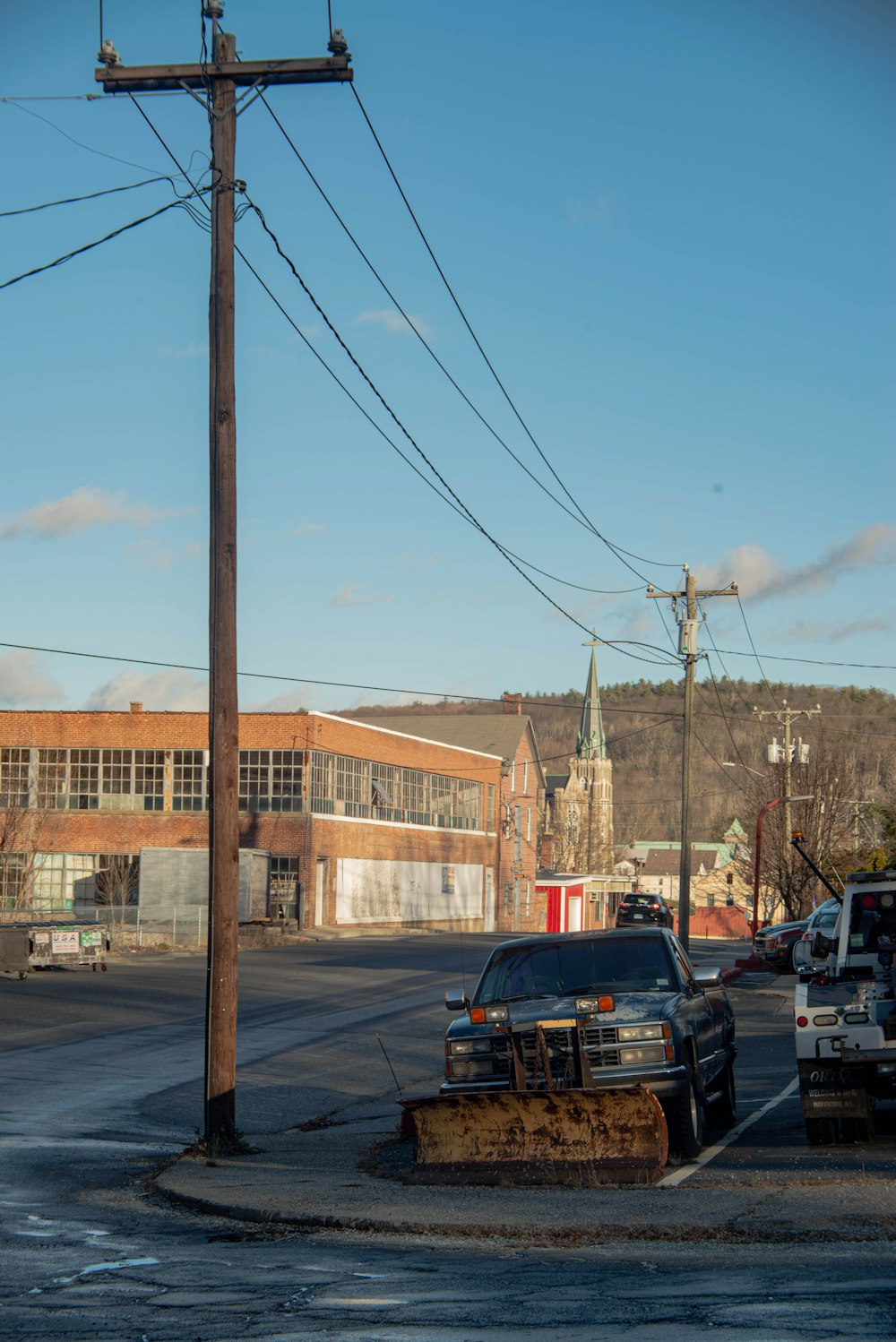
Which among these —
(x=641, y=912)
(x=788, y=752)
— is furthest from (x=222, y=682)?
(x=788, y=752)

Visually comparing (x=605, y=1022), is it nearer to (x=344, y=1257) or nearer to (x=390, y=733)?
(x=344, y=1257)

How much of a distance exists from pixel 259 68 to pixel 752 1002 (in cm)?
2134

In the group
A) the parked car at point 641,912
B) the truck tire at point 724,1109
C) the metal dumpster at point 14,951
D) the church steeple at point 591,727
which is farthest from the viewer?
the church steeple at point 591,727

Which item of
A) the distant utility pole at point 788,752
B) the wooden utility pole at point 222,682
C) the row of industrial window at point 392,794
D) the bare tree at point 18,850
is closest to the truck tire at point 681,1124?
the wooden utility pole at point 222,682

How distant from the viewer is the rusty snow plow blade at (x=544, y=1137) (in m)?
10.9

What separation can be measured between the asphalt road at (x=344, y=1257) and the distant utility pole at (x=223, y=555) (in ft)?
4.42

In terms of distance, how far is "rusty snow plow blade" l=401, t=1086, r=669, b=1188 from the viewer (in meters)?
10.9

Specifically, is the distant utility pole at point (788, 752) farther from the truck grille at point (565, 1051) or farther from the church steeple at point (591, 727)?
the church steeple at point (591, 727)

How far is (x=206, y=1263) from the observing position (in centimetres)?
858

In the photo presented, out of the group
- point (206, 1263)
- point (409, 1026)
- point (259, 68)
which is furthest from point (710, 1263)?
point (409, 1026)

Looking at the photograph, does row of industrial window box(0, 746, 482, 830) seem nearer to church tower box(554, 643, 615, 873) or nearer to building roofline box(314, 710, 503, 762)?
building roofline box(314, 710, 503, 762)

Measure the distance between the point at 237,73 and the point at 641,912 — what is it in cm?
4591

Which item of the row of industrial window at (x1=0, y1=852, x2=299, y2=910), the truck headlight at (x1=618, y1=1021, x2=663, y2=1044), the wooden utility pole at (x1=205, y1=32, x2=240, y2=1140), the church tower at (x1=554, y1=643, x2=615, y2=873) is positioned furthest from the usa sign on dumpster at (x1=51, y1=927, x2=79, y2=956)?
the church tower at (x1=554, y1=643, x2=615, y2=873)

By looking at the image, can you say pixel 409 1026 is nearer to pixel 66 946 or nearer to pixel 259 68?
pixel 66 946
